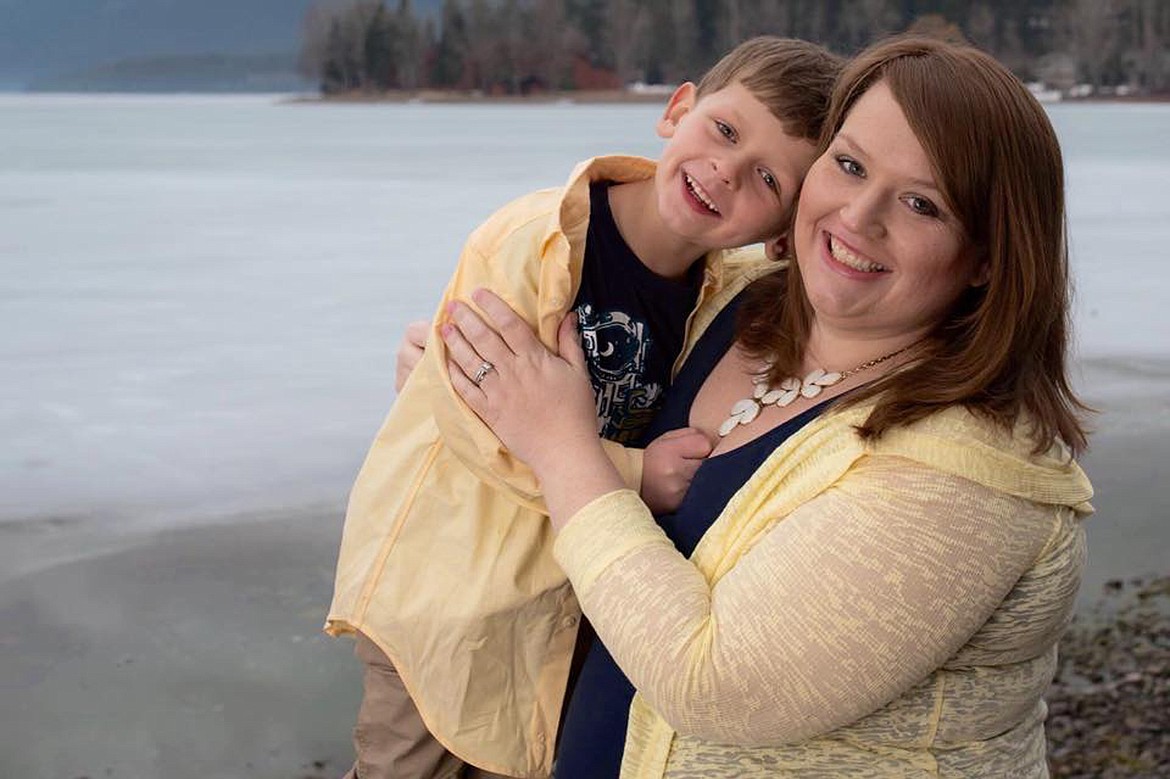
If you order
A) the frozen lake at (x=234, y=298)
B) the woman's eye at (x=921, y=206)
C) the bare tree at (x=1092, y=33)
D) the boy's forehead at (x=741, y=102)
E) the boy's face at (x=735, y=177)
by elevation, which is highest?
the woman's eye at (x=921, y=206)

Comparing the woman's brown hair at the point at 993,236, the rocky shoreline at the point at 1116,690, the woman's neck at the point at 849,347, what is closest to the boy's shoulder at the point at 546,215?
the woman's neck at the point at 849,347

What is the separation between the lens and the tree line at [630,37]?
122ft

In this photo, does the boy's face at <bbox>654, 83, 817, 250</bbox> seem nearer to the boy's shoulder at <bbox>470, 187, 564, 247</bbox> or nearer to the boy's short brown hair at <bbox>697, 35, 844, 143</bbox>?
the boy's short brown hair at <bbox>697, 35, 844, 143</bbox>

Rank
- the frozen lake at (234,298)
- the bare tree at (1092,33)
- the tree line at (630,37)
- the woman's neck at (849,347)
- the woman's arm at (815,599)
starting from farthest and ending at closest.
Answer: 1. the tree line at (630,37)
2. the bare tree at (1092,33)
3. the frozen lake at (234,298)
4. the woman's neck at (849,347)
5. the woman's arm at (815,599)

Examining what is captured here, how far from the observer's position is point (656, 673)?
4.10 ft

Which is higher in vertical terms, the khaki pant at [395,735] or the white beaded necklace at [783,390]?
the white beaded necklace at [783,390]

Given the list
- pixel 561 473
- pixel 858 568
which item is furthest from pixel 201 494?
pixel 858 568

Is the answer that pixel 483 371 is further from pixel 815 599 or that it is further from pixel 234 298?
pixel 234 298

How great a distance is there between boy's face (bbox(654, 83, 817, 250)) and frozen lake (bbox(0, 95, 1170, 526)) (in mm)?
2357

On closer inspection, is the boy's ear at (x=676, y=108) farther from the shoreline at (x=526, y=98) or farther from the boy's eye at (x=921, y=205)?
the shoreline at (x=526, y=98)

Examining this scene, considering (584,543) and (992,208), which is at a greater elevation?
(992,208)

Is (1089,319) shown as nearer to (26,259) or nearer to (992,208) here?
(26,259)

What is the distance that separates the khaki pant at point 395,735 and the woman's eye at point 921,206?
892 millimetres

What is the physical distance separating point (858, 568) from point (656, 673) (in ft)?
0.67
